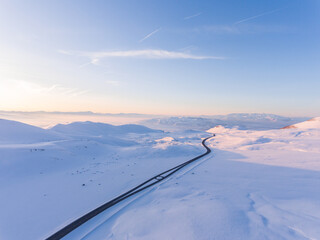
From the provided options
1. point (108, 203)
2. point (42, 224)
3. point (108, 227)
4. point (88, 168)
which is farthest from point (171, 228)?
point (88, 168)

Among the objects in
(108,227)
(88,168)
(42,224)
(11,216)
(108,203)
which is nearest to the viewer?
(108,227)

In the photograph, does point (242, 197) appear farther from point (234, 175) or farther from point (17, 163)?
point (17, 163)

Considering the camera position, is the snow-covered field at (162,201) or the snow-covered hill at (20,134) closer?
the snow-covered field at (162,201)

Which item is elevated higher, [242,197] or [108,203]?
[242,197]

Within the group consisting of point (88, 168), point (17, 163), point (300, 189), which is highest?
point (300, 189)

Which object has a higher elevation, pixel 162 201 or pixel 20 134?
pixel 20 134

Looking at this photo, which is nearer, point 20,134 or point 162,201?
point 162,201

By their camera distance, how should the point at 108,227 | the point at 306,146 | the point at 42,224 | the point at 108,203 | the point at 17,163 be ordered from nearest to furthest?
the point at 108,227, the point at 42,224, the point at 108,203, the point at 17,163, the point at 306,146

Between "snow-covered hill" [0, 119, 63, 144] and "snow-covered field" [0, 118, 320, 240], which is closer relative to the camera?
"snow-covered field" [0, 118, 320, 240]

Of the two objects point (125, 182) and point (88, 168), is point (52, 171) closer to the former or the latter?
point (88, 168)

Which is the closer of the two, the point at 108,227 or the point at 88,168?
the point at 108,227
